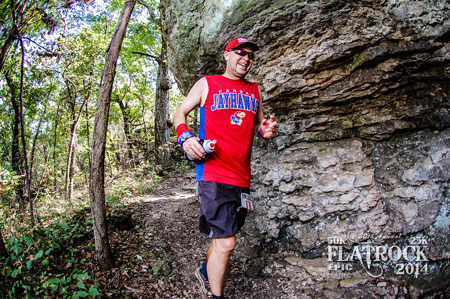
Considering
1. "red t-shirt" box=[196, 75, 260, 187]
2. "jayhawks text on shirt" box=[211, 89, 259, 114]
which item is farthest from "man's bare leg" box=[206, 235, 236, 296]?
"jayhawks text on shirt" box=[211, 89, 259, 114]

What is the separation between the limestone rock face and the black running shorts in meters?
1.43

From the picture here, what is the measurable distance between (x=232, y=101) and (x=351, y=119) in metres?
1.91

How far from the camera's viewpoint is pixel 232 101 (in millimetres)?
2109

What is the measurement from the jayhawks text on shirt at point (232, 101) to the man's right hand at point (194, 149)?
0.42 meters

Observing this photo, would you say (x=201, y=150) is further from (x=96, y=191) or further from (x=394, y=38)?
(x=394, y=38)

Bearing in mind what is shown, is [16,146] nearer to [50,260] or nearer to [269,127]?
[50,260]

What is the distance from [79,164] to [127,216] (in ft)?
30.3

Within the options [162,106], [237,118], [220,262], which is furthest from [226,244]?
[162,106]

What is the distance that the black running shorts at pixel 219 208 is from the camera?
1924 millimetres

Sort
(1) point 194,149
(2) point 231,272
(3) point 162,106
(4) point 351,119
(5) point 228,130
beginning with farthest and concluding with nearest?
(3) point 162,106
(4) point 351,119
(2) point 231,272
(5) point 228,130
(1) point 194,149

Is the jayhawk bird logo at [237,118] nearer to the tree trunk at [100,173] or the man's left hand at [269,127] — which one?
the man's left hand at [269,127]

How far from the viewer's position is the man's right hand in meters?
1.85

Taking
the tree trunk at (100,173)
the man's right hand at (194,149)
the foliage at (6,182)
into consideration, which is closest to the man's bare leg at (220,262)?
the man's right hand at (194,149)

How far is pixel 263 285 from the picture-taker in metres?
2.50
